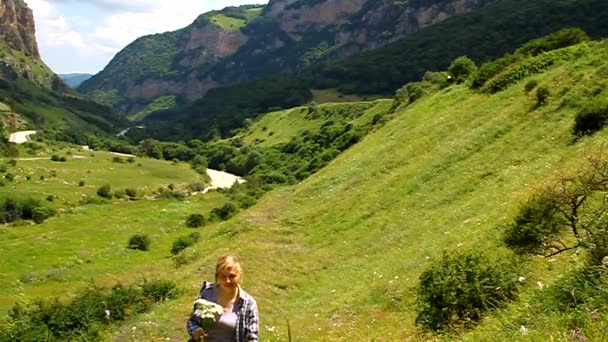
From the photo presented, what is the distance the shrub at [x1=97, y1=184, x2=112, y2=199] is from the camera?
436 ft

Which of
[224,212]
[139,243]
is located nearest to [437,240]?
[224,212]

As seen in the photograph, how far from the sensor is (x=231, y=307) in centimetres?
757

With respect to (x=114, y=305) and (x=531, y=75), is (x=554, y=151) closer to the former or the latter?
(x=531, y=75)

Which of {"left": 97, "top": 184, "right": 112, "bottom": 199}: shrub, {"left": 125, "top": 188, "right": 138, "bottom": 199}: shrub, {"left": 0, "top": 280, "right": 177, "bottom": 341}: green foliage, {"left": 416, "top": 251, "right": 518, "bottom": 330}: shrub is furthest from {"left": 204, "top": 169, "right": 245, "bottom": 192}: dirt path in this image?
{"left": 416, "top": 251, "right": 518, "bottom": 330}: shrub

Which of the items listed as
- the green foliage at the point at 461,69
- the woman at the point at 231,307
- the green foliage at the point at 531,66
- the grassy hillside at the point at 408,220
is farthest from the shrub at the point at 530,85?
the woman at the point at 231,307

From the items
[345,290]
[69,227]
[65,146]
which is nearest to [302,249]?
[345,290]

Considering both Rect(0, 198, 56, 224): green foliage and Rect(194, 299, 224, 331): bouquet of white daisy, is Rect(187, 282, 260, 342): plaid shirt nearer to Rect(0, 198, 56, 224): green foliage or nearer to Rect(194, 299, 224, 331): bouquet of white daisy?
Rect(194, 299, 224, 331): bouquet of white daisy

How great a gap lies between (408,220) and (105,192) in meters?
120

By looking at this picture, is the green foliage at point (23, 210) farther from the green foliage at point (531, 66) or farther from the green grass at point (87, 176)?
the green foliage at point (531, 66)

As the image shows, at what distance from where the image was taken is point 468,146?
29.6m

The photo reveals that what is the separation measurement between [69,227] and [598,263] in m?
103

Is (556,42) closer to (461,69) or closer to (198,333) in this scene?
(461,69)

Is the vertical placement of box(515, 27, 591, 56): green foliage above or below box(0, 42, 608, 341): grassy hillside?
above

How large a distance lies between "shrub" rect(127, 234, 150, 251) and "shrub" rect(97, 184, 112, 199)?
5876 centimetres
